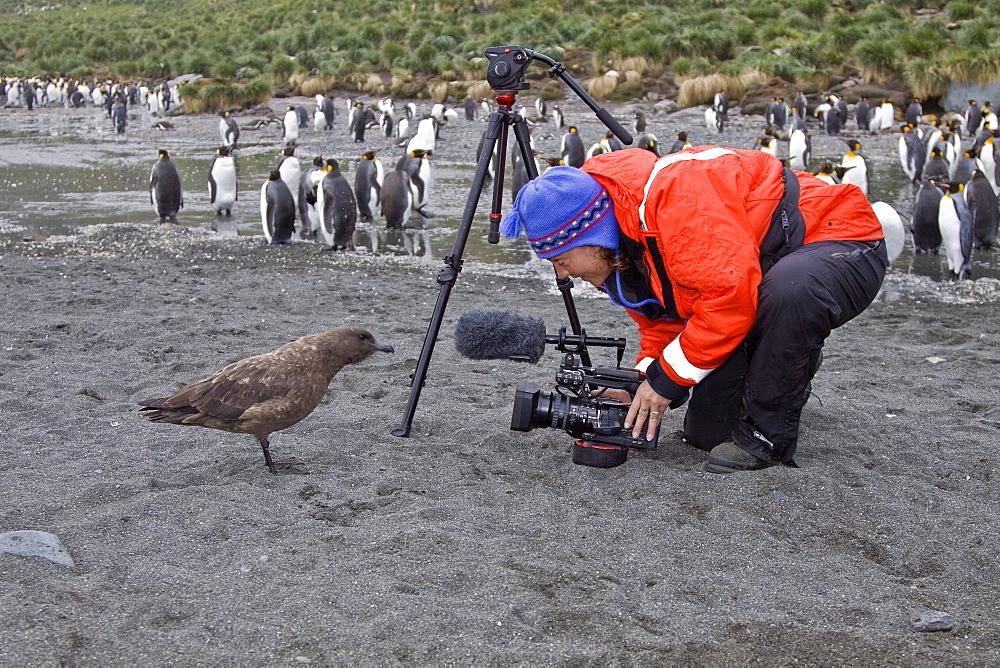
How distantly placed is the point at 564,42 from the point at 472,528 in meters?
30.7

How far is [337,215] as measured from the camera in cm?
863

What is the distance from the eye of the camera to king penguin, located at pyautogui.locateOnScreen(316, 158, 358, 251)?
28.3ft

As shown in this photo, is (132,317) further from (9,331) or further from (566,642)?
(566,642)

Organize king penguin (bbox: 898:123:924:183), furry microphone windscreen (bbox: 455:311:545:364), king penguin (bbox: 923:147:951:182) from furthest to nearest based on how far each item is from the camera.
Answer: king penguin (bbox: 898:123:924:183), king penguin (bbox: 923:147:951:182), furry microphone windscreen (bbox: 455:311:545:364)

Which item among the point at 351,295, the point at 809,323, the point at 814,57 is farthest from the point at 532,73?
the point at 809,323

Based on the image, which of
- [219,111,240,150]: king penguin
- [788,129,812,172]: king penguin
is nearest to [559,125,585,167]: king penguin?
[788,129,812,172]: king penguin

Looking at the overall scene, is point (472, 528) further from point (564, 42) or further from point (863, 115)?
point (564, 42)

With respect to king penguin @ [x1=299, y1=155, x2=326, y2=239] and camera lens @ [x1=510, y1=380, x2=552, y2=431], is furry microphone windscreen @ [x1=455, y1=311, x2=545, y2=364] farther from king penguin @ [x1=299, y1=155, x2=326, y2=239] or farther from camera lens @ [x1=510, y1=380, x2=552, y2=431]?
king penguin @ [x1=299, y1=155, x2=326, y2=239]

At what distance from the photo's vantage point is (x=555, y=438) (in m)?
3.43

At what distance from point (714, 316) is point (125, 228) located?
7826 millimetres

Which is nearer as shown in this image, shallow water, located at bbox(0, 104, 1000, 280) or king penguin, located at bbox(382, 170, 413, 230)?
shallow water, located at bbox(0, 104, 1000, 280)

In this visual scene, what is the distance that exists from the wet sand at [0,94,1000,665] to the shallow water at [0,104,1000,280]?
420 centimetres

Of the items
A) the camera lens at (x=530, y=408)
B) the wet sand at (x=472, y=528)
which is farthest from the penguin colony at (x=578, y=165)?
Result: the wet sand at (x=472, y=528)

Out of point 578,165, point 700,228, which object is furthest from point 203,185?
point 700,228
